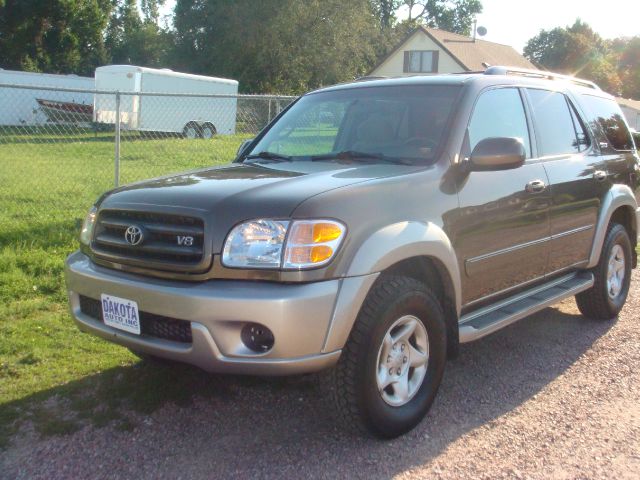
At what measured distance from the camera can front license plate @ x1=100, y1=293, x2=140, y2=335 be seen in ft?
10.7

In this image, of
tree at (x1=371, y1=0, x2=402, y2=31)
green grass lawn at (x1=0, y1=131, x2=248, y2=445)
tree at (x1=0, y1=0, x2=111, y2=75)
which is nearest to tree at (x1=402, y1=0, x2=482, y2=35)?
tree at (x1=371, y1=0, x2=402, y2=31)

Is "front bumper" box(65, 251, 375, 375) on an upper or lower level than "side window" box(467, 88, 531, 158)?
lower

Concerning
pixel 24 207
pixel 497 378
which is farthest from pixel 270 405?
pixel 24 207

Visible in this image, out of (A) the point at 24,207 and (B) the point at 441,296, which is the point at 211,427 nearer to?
(B) the point at 441,296

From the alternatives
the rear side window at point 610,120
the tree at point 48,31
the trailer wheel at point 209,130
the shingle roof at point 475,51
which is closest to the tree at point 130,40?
the tree at point 48,31

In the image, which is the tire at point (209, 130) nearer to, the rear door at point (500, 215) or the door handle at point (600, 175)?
the door handle at point (600, 175)

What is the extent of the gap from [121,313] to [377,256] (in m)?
1.31

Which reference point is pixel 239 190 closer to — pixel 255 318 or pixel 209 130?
pixel 255 318

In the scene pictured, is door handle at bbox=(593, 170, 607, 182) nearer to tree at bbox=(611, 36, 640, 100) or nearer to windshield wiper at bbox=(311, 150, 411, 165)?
windshield wiper at bbox=(311, 150, 411, 165)

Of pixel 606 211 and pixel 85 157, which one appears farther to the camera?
pixel 85 157

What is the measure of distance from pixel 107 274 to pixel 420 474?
185 centimetres

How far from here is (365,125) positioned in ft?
14.2

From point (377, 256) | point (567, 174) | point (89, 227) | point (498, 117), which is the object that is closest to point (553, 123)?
point (567, 174)

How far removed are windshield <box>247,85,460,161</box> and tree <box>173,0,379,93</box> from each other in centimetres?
3894
